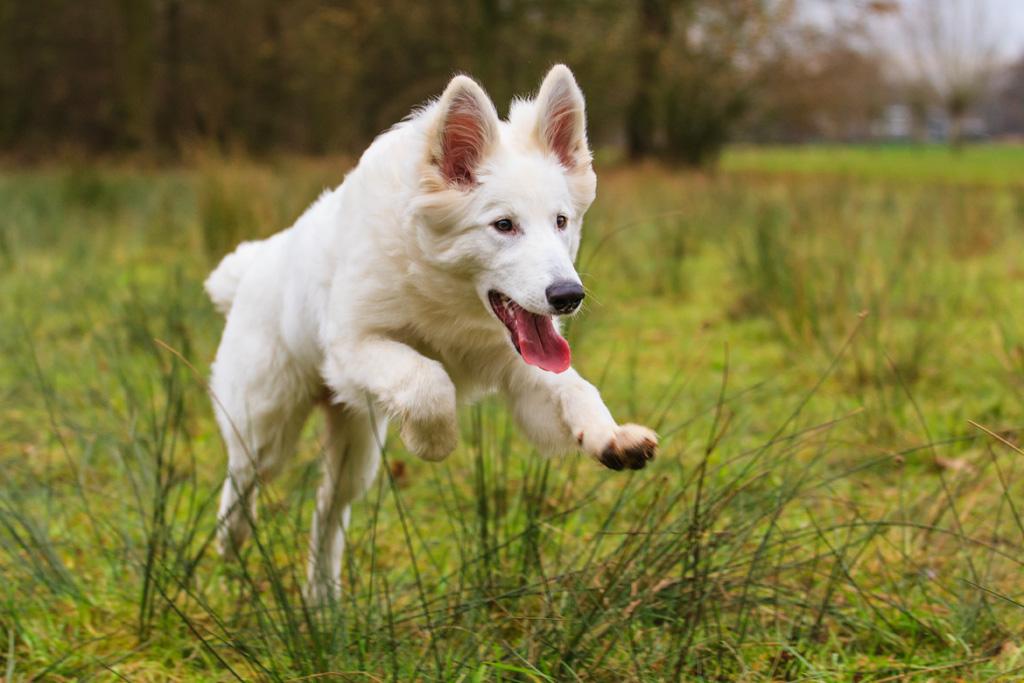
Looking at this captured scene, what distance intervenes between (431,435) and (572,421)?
1.19 feet

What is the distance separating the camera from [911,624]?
10.3 ft

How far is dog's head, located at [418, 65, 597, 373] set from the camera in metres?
2.86

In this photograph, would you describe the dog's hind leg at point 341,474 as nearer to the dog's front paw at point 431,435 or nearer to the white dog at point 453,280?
the white dog at point 453,280

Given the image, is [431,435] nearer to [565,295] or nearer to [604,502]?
[565,295]

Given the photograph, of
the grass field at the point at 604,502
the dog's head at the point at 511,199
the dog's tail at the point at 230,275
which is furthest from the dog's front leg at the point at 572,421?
the dog's tail at the point at 230,275

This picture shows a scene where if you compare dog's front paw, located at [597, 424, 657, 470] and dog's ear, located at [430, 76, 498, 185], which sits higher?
dog's ear, located at [430, 76, 498, 185]

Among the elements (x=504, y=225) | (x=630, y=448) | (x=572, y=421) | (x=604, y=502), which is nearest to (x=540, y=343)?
(x=572, y=421)

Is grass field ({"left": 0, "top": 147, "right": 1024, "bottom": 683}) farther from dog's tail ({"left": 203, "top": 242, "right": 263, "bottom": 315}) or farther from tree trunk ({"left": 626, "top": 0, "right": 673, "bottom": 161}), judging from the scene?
tree trunk ({"left": 626, "top": 0, "right": 673, "bottom": 161})

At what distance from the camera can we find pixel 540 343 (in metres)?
2.88

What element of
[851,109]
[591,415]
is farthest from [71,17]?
[851,109]

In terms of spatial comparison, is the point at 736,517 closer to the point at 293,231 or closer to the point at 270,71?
the point at 293,231

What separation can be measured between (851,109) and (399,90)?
43.5 meters

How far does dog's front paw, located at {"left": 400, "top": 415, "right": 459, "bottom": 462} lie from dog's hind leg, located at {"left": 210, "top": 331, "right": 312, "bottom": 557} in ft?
3.12

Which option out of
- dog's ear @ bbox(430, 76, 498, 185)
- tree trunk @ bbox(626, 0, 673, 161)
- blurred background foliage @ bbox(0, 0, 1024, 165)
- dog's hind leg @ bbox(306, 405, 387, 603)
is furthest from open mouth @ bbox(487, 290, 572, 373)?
tree trunk @ bbox(626, 0, 673, 161)
